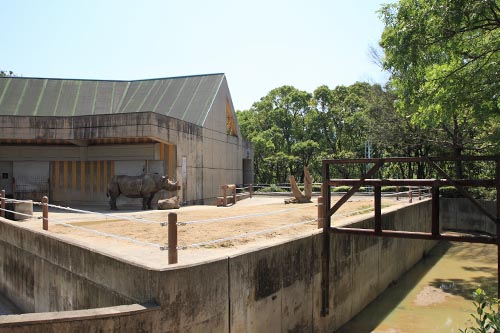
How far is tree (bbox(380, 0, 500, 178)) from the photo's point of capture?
10.2 metres

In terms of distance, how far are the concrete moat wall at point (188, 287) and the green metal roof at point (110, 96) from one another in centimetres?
1528

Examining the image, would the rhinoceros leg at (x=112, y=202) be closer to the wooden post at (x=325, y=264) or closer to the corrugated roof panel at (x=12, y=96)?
the corrugated roof panel at (x=12, y=96)

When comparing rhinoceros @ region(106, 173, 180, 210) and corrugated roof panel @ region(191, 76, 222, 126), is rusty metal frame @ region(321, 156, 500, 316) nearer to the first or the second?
rhinoceros @ region(106, 173, 180, 210)

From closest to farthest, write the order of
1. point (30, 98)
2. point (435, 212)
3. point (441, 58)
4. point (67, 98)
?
point (435, 212), point (441, 58), point (30, 98), point (67, 98)

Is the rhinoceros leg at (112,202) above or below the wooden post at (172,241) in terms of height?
below

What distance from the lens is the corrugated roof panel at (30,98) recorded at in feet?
81.8

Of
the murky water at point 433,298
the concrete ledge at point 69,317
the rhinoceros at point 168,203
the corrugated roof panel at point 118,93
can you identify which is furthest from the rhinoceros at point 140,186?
the concrete ledge at point 69,317

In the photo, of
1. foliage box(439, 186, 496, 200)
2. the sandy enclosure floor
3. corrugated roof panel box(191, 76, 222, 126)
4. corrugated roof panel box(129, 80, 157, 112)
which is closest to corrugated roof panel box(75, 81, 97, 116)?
corrugated roof panel box(129, 80, 157, 112)

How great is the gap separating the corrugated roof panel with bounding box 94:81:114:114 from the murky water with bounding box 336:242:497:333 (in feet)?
66.9

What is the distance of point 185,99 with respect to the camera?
2753cm

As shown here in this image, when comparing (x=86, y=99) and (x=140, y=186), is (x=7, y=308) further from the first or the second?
(x=86, y=99)

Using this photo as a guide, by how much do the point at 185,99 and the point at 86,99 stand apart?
6.47 m

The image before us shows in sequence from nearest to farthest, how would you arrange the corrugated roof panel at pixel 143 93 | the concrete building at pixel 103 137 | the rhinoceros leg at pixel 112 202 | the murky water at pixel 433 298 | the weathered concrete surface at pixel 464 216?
the murky water at pixel 433 298, the rhinoceros leg at pixel 112 202, the concrete building at pixel 103 137, the weathered concrete surface at pixel 464 216, the corrugated roof panel at pixel 143 93

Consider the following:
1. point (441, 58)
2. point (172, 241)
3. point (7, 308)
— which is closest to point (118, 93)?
point (7, 308)
